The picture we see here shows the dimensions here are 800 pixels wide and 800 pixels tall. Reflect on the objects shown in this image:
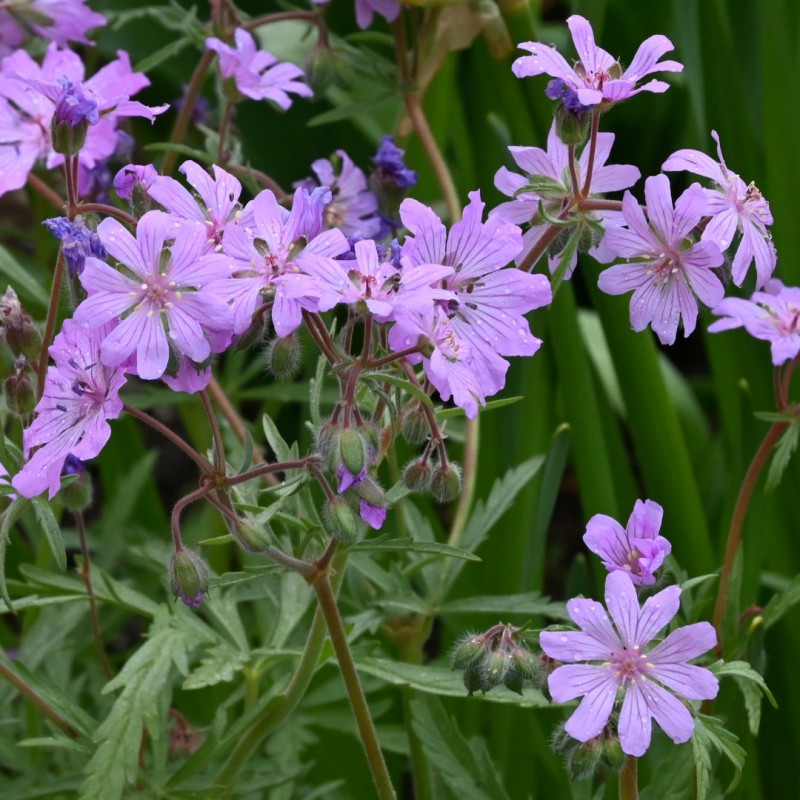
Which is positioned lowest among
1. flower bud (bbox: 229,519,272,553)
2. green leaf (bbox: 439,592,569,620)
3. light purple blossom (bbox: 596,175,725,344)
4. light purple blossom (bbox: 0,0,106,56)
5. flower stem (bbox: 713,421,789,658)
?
green leaf (bbox: 439,592,569,620)

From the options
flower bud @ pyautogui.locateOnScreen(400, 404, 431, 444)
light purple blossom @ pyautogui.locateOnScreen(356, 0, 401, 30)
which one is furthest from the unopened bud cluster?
light purple blossom @ pyautogui.locateOnScreen(356, 0, 401, 30)

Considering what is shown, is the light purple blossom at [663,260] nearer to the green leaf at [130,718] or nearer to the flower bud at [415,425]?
the flower bud at [415,425]

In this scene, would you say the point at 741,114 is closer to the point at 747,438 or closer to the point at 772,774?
the point at 747,438

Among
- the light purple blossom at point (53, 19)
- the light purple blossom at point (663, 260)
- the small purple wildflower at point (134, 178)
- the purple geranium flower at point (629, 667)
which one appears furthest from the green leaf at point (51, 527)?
the light purple blossom at point (53, 19)

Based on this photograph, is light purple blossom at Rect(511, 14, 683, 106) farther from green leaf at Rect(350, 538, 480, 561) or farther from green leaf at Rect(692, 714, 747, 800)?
green leaf at Rect(692, 714, 747, 800)

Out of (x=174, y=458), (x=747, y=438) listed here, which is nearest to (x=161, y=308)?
(x=747, y=438)
